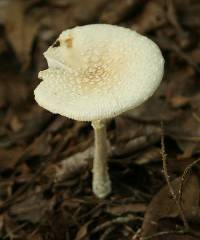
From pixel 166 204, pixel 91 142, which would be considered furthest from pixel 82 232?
pixel 91 142

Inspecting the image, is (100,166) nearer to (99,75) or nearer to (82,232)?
(82,232)

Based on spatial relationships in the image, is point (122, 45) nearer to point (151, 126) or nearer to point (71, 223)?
point (151, 126)

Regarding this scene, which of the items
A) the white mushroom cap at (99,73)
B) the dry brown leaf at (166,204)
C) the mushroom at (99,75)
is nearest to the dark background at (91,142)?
the dry brown leaf at (166,204)

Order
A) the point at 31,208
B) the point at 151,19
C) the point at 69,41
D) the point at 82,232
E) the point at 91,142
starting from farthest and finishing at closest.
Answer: the point at 151,19, the point at 91,142, the point at 31,208, the point at 82,232, the point at 69,41

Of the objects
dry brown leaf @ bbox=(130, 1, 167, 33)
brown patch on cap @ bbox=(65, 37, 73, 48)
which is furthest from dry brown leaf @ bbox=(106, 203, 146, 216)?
dry brown leaf @ bbox=(130, 1, 167, 33)

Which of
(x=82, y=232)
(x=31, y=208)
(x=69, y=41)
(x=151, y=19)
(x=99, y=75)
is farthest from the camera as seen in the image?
(x=151, y=19)

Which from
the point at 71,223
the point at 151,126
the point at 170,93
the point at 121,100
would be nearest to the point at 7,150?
the point at 71,223

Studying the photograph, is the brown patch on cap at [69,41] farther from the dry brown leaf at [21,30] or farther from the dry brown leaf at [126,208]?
the dry brown leaf at [21,30]
